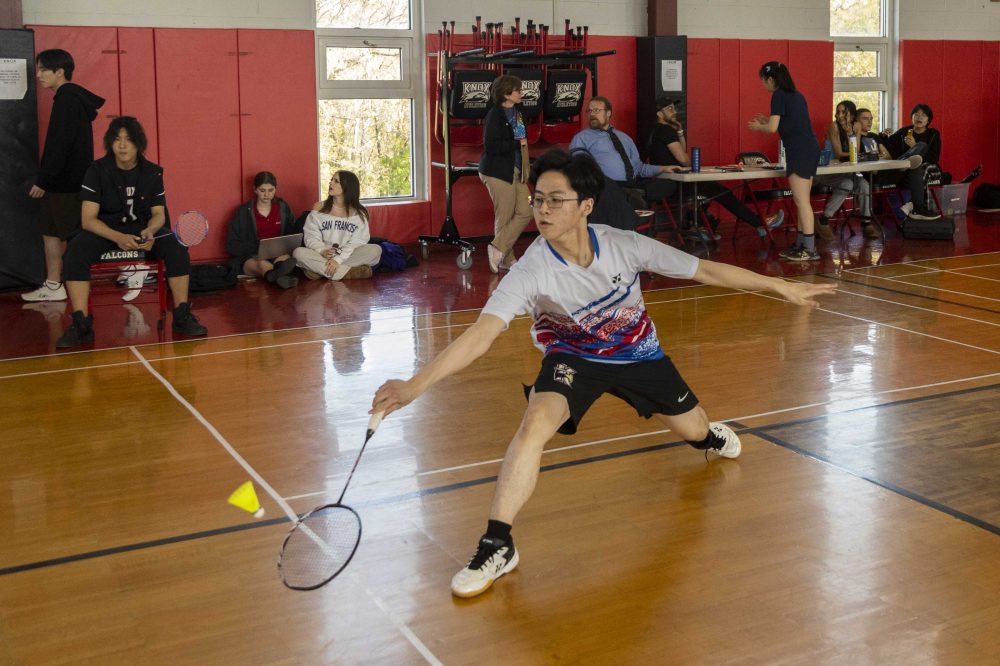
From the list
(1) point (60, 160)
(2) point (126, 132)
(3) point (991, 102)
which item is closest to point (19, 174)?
(1) point (60, 160)

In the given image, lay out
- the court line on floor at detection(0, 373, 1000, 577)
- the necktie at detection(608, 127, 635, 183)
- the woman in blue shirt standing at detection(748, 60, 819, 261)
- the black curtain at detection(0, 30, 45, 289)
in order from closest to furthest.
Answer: the court line on floor at detection(0, 373, 1000, 577) < the black curtain at detection(0, 30, 45, 289) < the necktie at detection(608, 127, 635, 183) < the woman in blue shirt standing at detection(748, 60, 819, 261)

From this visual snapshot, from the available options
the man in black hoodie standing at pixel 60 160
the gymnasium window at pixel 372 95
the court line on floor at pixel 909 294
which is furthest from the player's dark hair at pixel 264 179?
the court line on floor at pixel 909 294

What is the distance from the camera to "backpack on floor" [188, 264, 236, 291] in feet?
30.3

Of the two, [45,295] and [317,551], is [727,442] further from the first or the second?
[45,295]

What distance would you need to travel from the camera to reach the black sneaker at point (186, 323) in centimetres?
748

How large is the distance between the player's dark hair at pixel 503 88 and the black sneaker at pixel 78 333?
3.98 meters

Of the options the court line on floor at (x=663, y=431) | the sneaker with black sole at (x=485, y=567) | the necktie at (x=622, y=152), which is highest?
the necktie at (x=622, y=152)

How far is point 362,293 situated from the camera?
9.13m

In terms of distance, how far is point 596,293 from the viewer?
400 centimetres

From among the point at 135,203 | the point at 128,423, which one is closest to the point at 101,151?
the point at 135,203

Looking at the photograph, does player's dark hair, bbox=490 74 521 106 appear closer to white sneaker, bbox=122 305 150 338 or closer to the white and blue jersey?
white sneaker, bbox=122 305 150 338

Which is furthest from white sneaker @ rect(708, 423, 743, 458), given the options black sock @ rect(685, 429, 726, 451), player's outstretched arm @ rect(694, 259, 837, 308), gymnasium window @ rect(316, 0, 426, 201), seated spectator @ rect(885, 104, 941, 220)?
seated spectator @ rect(885, 104, 941, 220)

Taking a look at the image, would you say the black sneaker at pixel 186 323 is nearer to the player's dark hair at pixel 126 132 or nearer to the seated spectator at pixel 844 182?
the player's dark hair at pixel 126 132

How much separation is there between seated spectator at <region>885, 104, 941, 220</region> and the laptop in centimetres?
685
